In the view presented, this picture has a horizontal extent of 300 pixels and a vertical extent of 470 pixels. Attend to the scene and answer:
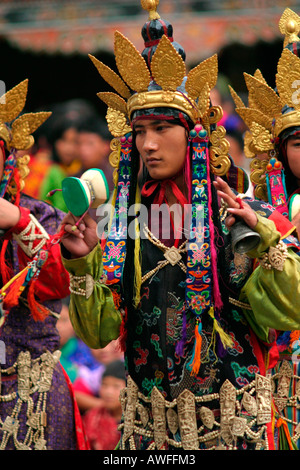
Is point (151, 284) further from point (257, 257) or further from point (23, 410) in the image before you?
point (23, 410)

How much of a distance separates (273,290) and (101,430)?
261 cm

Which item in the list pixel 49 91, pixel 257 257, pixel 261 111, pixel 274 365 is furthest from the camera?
pixel 49 91

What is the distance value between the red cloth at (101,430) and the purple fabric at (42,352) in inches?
44.5

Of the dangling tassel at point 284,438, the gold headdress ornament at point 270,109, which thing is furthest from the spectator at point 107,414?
the gold headdress ornament at point 270,109

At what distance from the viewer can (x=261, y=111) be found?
184 inches

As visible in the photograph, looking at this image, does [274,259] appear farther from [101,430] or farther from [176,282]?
[101,430]

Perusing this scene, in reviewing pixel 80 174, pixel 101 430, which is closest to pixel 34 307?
pixel 101 430

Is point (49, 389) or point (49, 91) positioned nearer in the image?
point (49, 389)

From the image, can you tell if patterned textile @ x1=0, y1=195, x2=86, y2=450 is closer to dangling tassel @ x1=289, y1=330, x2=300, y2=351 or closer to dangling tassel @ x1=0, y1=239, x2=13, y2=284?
dangling tassel @ x1=0, y1=239, x2=13, y2=284

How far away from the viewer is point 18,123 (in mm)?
4922

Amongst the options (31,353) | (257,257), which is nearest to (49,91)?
(31,353)

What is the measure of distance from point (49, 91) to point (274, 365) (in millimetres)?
8305

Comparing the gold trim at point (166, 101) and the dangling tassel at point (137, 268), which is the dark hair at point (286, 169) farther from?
the dangling tassel at point (137, 268)

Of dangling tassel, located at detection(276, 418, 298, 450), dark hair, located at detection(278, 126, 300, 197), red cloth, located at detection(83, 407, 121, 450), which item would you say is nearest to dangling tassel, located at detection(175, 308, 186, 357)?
dangling tassel, located at detection(276, 418, 298, 450)
